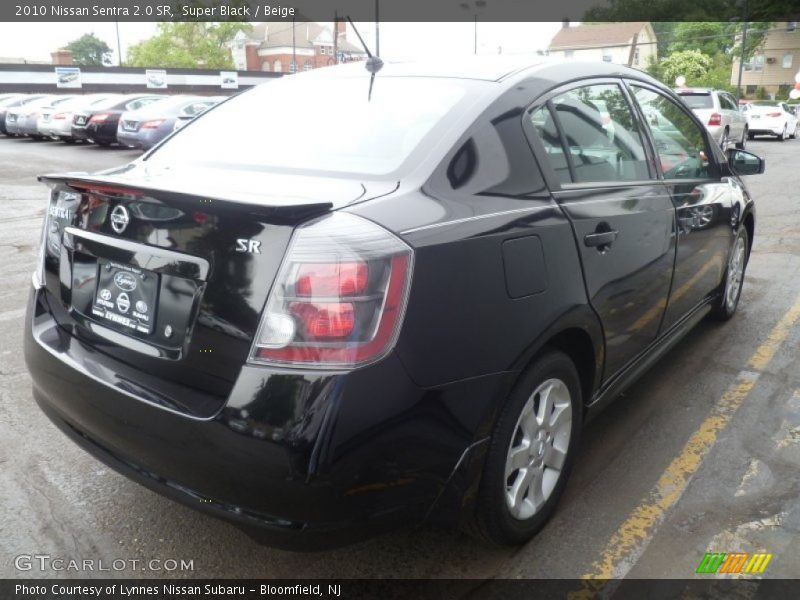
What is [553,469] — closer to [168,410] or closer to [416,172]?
[416,172]

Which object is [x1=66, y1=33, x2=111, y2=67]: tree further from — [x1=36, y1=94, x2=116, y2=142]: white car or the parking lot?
the parking lot

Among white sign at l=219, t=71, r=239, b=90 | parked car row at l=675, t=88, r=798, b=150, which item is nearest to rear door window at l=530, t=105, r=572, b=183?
parked car row at l=675, t=88, r=798, b=150

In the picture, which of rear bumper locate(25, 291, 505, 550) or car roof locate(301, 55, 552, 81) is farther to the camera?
car roof locate(301, 55, 552, 81)

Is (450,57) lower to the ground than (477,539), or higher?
higher

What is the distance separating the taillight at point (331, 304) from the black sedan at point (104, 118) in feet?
59.0

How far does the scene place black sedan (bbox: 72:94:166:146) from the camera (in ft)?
60.2

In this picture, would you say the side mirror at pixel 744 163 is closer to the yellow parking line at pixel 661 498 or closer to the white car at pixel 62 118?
the yellow parking line at pixel 661 498

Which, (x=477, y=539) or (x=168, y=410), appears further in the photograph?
(x=477, y=539)

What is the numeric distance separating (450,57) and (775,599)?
2455mm

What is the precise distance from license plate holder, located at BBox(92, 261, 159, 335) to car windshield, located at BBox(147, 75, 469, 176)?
2.04 feet

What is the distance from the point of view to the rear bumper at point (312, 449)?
5.90 feet

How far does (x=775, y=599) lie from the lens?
227 cm

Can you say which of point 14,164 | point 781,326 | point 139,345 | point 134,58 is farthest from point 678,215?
point 134,58

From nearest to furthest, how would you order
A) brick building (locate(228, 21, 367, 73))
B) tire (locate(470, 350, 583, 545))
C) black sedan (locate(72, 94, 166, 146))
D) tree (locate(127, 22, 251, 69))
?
tire (locate(470, 350, 583, 545))
black sedan (locate(72, 94, 166, 146))
tree (locate(127, 22, 251, 69))
brick building (locate(228, 21, 367, 73))
